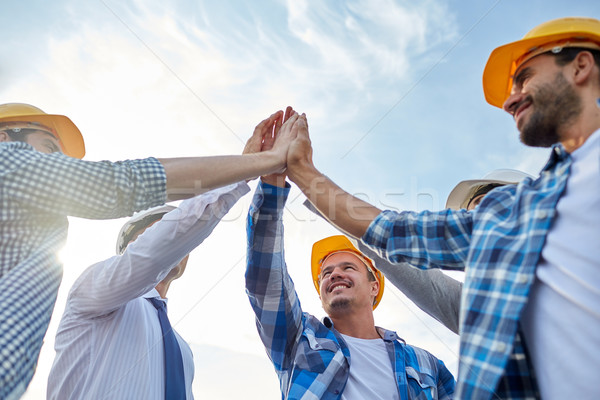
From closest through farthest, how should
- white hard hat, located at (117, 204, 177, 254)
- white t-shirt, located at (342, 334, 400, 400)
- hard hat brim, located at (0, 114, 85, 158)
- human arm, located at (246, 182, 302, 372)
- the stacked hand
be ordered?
white t-shirt, located at (342, 334, 400, 400)
the stacked hand
human arm, located at (246, 182, 302, 372)
hard hat brim, located at (0, 114, 85, 158)
white hard hat, located at (117, 204, 177, 254)

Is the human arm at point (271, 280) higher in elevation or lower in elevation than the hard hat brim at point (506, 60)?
lower

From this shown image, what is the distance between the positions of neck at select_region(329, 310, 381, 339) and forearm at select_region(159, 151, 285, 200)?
7.13 ft

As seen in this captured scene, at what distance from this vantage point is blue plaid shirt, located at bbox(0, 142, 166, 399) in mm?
2238

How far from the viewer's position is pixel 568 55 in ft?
10.9

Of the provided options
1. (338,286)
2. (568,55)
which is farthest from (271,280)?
(568,55)

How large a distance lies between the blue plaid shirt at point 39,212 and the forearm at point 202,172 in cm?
11

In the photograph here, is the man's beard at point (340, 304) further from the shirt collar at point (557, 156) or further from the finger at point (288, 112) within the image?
the shirt collar at point (557, 156)

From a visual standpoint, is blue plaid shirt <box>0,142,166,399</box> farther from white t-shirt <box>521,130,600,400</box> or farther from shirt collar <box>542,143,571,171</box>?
shirt collar <box>542,143,571,171</box>

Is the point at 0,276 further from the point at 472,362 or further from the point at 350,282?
the point at 350,282

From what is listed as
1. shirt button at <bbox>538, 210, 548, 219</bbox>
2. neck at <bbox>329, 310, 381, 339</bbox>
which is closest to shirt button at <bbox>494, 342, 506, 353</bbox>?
shirt button at <bbox>538, 210, 548, 219</bbox>

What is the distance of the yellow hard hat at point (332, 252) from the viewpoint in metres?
5.87

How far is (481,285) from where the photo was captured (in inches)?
94.2

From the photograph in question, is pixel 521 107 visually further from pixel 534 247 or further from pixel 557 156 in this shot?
pixel 534 247

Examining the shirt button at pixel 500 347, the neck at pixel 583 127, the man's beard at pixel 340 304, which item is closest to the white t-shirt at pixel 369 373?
the man's beard at pixel 340 304
